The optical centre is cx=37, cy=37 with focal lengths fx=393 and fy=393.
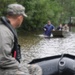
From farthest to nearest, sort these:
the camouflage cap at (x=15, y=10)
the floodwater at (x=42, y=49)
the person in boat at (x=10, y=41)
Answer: the floodwater at (x=42, y=49) → the camouflage cap at (x=15, y=10) → the person in boat at (x=10, y=41)

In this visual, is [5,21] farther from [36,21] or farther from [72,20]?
[72,20]

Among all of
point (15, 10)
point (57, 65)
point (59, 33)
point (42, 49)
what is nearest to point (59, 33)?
point (59, 33)

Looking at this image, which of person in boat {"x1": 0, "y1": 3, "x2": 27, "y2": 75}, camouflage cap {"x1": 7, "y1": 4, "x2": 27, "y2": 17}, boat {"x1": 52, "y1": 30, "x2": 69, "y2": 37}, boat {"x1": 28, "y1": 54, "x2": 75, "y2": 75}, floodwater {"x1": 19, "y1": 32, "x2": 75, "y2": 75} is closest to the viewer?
person in boat {"x1": 0, "y1": 3, "x2": 27, "y2": 75}

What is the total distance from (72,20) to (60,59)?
7879 centimetres

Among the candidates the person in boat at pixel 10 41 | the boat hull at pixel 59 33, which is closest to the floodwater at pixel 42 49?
the person in boat at pixel 10 41

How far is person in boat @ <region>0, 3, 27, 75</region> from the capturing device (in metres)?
4.56

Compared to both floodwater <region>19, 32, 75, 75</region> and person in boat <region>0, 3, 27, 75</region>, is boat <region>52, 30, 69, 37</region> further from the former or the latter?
person in boat <region>0, 3, 27, 75</region>

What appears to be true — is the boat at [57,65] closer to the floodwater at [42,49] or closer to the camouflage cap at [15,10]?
the camouflage cap at [15,10]

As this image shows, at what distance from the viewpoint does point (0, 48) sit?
4551mm

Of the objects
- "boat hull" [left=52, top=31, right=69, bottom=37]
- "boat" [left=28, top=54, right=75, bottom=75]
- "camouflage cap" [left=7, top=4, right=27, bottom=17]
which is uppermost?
"camouflage cap" [left=7, top=4, right=27, bottom=17]

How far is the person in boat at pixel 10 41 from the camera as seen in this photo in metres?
4.56

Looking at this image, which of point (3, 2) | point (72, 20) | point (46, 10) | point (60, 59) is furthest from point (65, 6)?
point (60, 59)

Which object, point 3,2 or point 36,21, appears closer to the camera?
point 3,2

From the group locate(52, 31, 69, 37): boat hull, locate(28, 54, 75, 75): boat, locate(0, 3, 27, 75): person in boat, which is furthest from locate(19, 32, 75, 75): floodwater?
locate(52, 31, 69, 37): boat hull
